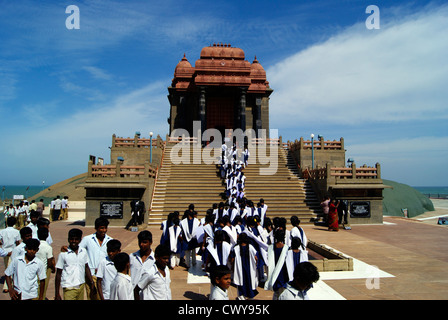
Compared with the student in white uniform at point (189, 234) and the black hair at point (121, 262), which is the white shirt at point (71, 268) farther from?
the student in white uniform at point (189, 234)

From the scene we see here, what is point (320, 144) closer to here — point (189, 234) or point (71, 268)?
point (189, 234)

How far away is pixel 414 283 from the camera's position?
7.17 m

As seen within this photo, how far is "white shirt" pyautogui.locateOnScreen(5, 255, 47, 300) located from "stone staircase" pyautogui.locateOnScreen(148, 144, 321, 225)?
1153 centimetres

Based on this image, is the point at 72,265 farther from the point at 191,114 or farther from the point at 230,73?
the point at 191,114

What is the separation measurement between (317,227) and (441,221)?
9.17m

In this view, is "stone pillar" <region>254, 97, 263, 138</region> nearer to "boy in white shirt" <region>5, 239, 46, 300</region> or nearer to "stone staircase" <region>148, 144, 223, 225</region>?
"stone staircase" <region>148, 144, 223, 225</region>

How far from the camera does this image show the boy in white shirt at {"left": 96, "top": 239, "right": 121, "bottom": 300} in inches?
173

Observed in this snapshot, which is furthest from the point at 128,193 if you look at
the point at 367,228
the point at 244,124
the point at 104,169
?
the point at 244,124

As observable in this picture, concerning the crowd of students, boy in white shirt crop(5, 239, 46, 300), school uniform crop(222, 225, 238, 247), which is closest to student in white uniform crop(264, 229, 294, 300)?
the crowd of students

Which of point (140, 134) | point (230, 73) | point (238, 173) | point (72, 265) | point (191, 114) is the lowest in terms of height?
point (72, 265)

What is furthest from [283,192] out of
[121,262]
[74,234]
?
[121,262]

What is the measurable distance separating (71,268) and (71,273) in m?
0.07

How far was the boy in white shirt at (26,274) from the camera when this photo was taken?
451 centimetres

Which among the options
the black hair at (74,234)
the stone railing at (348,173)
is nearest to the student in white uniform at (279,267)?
the black hair at (74,234)
